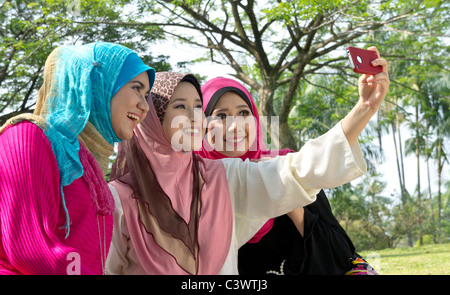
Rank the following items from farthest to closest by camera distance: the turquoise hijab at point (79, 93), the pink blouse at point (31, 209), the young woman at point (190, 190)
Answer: the young woman at point (190, 190), the turquoise hijab at point (79, 93), the pink blouse at point (31, 209)

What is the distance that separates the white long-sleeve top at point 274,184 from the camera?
80.4 inches

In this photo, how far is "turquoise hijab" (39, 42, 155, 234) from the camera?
1.65 metres

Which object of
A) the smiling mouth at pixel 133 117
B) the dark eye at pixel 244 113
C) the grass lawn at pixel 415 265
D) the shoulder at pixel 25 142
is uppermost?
the dark eye at pixel 244 113

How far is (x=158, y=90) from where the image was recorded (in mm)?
2484

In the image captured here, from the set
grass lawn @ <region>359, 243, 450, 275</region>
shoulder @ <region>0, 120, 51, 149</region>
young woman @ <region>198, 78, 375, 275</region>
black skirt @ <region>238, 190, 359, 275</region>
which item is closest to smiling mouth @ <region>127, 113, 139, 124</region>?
shoulder @ <region>0, 120, 51, 149</region>

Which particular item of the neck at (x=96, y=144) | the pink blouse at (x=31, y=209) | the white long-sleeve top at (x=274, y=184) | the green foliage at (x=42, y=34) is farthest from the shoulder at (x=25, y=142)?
the green foliage at (x=42, y=34)

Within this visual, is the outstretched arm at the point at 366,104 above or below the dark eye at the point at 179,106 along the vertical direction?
below

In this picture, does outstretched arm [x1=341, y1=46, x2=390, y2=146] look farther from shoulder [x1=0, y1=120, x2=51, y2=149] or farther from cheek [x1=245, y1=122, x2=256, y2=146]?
shoulder [x1=0, y1=120, x2=51, y2=149]

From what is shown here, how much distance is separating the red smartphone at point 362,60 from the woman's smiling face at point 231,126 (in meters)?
0.95

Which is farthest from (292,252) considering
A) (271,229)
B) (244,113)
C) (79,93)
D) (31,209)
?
(31,209)

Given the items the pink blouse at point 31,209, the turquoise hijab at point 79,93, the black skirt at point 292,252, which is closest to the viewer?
the pink blouse at point 31,209

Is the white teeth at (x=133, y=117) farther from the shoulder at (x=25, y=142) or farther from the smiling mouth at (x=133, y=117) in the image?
the shoulder at (x=25, y=142)

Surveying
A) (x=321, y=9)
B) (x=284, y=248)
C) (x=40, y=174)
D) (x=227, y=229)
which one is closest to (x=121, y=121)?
(x=40, y=174)
